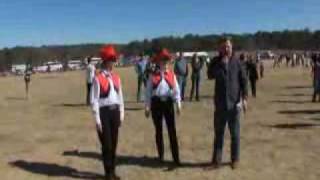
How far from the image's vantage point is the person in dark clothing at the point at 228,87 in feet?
41.1

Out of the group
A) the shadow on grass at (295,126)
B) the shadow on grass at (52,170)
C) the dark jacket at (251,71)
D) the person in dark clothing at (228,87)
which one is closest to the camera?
the person in dark clothing at (228,87)

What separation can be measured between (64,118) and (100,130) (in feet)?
41.6

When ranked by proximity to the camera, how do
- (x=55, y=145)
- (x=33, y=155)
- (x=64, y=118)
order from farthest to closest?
(x=64, y=118), (x=55, y=145), (x=33, y=155)

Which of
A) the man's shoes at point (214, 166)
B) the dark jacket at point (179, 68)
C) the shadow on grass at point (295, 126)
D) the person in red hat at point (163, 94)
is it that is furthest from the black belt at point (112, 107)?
the dark jacket at point (179, 68)

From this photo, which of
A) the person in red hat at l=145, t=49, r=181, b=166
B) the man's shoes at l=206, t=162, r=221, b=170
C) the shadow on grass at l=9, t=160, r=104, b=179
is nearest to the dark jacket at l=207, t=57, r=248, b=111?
the person in red hat at l=145, t=49, r=181, b=166

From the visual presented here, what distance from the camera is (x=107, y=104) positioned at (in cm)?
1212

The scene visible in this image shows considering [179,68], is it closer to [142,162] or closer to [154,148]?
Answer: [154,148]

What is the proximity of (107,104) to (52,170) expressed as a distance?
2209mm

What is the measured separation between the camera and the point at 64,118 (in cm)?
2466

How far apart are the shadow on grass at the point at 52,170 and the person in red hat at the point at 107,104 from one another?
2.49ft

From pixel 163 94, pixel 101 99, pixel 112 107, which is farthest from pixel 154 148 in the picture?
pixel 101 99

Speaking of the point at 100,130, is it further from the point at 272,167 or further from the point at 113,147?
the point at 272,167

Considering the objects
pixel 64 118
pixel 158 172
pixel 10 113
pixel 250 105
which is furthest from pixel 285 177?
pixel 10 113

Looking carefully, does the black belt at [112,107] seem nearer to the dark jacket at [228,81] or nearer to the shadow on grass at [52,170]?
the shadow on grass at [52,170]
